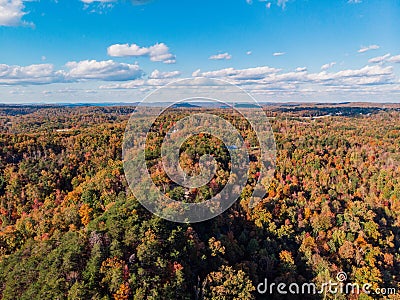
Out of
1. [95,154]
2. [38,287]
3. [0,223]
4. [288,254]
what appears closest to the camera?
[38,287]

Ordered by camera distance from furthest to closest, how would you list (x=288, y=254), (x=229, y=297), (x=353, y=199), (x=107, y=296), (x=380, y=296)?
(x=353, y=199), (x=288, y=254), (x=380, y=296), (x=229, y=297), (x=107, y=296)

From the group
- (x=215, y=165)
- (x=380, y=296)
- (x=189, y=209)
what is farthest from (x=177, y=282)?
(x=215, y=165)

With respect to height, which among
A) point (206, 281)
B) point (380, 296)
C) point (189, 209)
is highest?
point (189, 209)

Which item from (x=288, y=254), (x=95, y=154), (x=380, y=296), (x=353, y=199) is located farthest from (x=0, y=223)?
(x=353, y=199)

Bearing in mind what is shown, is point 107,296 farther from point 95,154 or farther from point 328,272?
point 95,154

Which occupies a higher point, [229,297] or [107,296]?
[107,296]

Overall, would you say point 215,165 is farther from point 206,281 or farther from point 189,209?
point 206,281

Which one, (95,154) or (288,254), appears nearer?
(288,254)
